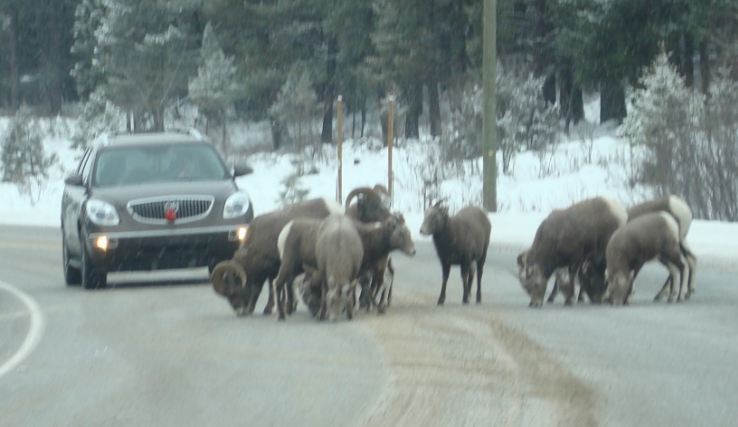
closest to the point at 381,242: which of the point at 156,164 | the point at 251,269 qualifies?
the point at 251,269

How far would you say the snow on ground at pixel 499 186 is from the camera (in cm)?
2955

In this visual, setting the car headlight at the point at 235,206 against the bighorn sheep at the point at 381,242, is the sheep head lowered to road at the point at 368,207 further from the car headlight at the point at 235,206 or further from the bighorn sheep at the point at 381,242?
the car headlight at the point at 235,206

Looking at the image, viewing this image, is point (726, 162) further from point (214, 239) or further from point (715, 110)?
point (214, 239)

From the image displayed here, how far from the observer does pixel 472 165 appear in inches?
1747

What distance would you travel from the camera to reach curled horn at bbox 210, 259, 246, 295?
55.0 ft

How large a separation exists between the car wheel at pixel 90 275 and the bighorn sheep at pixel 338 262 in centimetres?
531

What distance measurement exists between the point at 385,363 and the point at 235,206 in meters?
8.01

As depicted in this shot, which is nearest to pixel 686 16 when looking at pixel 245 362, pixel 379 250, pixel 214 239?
pixel 214 239

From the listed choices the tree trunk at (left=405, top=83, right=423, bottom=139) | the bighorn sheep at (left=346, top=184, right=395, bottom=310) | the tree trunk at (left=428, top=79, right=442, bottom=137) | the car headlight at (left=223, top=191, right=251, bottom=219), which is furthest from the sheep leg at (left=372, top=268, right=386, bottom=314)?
the tree trunk at (left=405, top=83, right=423, bottom=139)

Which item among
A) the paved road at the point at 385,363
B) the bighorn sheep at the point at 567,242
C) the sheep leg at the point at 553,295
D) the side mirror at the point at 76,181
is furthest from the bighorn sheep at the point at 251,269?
the side mirror at the point at 76,181

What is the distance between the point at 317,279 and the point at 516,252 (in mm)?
8989

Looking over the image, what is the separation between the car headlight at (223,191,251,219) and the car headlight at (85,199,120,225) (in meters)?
1.24

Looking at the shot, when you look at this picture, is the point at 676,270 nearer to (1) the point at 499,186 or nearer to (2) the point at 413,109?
(1) the point at 499,186

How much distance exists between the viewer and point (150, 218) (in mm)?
20484
